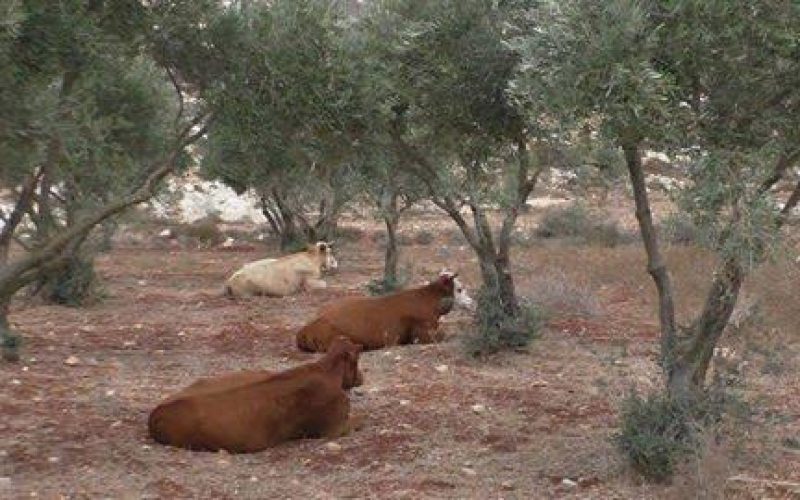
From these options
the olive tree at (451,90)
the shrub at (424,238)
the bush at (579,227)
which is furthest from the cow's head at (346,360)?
the shrub at (424,238)

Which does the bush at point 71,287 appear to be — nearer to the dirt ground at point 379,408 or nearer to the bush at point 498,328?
the dirt ground at point 379,408

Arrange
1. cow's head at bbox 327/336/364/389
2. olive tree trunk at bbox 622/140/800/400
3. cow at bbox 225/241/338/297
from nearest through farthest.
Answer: olive tree trunk at bbox 622/140/800/400
cow's head at bbox 327/336/364/389
cow at bbox 225/241/338/297

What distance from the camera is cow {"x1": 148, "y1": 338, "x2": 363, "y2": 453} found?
9070 millimetres

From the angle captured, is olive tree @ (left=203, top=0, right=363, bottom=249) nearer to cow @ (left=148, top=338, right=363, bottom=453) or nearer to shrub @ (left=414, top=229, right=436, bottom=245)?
cow @ (left=148, top=338, right=363, bottom=453)

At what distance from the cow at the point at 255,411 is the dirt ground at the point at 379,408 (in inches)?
6.0

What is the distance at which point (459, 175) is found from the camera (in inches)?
820

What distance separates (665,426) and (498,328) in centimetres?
555

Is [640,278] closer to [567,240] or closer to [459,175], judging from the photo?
[459,175]

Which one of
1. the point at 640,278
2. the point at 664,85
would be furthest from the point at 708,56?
the point at 640,278

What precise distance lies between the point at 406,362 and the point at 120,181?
7.16 metres

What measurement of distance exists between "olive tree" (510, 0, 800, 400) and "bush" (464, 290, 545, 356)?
6.23 metres

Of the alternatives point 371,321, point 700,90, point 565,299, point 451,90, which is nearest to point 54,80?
point 451,90

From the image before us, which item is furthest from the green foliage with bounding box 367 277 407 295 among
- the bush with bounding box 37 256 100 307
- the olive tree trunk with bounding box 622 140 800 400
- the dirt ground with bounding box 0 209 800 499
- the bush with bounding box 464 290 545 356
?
the olive tree trunk with bounding box 622 140 800 400

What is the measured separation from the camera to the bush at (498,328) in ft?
44.5
